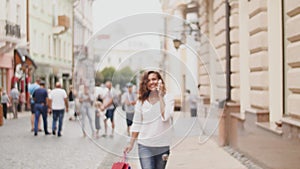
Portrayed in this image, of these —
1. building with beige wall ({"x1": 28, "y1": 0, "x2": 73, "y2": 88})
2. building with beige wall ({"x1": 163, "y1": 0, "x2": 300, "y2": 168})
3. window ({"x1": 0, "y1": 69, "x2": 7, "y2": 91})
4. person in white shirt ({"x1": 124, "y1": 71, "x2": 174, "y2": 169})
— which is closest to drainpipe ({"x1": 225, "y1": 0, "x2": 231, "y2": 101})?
building with beige wall ({"x1": 163, "y1": 0, "x2": 300, "y2": 168})

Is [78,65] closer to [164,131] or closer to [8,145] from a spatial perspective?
[164,131]

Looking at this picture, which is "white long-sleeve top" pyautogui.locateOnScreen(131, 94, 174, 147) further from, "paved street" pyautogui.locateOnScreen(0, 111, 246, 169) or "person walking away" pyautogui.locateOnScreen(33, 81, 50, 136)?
"person walking away" pyautogui.locateOnScreen(33, 81, 50, 136)

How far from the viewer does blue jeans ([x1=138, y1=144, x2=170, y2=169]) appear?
564cm

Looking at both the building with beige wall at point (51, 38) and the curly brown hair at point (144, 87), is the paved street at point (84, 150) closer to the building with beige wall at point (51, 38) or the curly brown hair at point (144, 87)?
the curly brown hair at point (144, 87)

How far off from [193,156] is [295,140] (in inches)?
157

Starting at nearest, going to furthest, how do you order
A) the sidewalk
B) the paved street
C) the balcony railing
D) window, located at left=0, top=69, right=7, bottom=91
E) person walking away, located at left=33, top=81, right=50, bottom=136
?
the paved street → the sidewalk → person walking away, located at left=33, top=81, right=50, bottom=136 → the balcony railing → window, located at left=0, top=69, right=7, bottom=91

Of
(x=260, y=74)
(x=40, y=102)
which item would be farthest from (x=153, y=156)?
(x=40, y=102)

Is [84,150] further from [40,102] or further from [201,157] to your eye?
[40,102]

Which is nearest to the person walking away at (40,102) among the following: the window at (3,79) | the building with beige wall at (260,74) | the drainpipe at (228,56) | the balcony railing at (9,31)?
the building with beige wall at (260,74)

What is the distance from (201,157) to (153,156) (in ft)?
16.7

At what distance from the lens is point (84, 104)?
13.8m

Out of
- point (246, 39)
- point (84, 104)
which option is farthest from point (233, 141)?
point (84, 104)

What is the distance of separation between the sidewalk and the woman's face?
4.02 meters

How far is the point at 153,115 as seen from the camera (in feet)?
18.0
